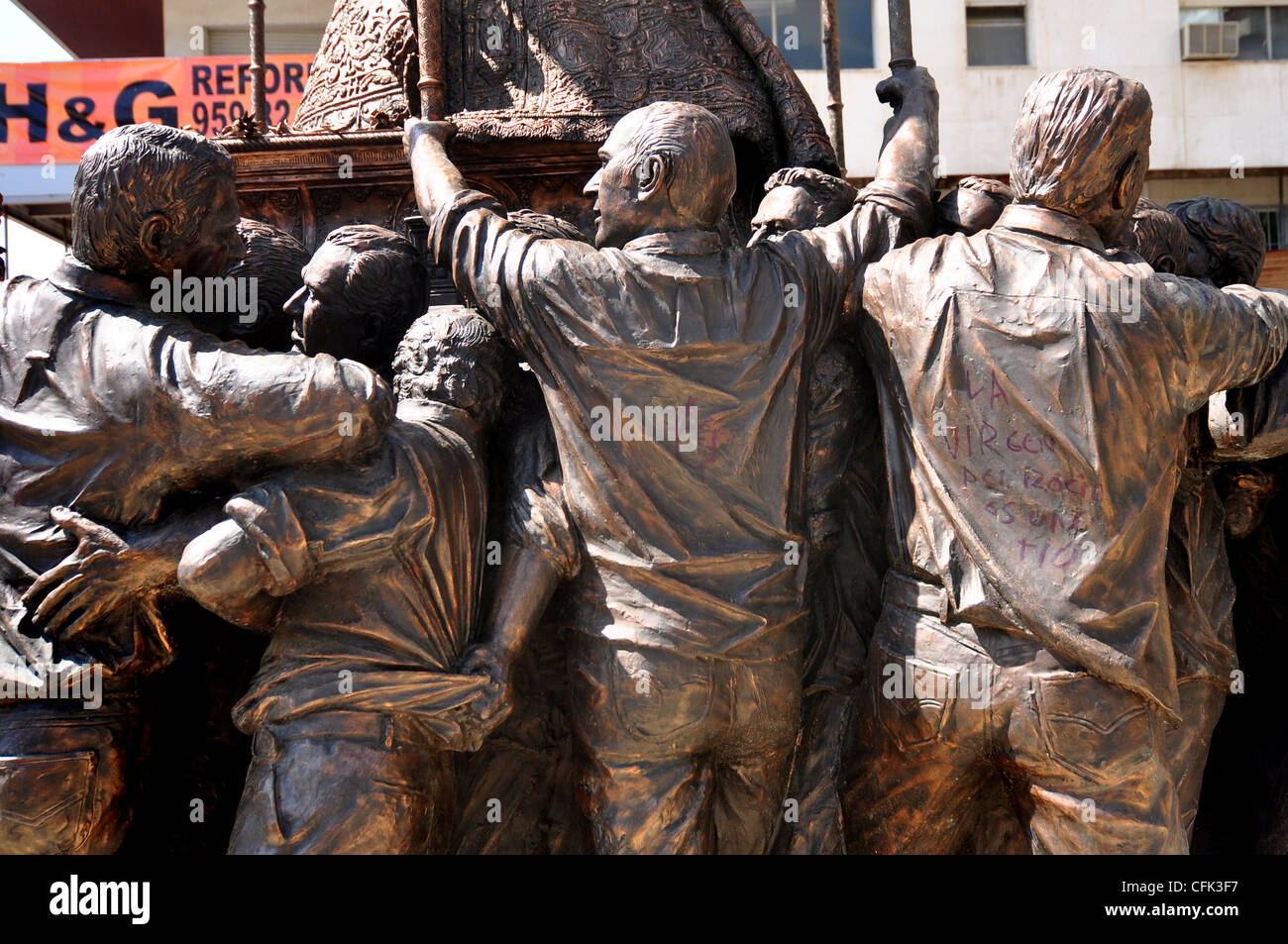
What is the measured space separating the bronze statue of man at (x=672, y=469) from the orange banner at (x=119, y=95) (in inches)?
440

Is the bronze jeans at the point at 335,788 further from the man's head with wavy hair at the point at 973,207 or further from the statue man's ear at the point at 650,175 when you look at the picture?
the man's head with wavy hair at the point at 973,207

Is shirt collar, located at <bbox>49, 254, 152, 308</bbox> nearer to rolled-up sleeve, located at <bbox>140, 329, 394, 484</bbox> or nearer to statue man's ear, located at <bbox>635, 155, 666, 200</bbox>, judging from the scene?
rolled-up sleeve, located at <bbox>140, 329, 394, 484</bbox>

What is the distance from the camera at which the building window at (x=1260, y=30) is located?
18.1 m

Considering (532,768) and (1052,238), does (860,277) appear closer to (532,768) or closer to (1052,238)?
(1052,238)

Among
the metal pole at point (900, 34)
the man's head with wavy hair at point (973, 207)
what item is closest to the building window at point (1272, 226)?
the metal pole at point (900, 34)

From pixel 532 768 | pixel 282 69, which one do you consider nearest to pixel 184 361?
pixel 532 768

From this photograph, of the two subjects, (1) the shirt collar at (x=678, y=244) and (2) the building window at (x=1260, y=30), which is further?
(2) the building window at (x=1260, y=30)

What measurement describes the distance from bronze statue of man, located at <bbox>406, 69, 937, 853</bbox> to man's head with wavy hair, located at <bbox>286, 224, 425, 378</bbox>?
40 cm

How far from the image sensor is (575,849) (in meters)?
4.38

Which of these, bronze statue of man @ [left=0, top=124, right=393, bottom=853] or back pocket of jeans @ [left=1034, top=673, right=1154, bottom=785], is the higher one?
bronze statue of man @ [left=0, top=124, right=393, bottom=853]

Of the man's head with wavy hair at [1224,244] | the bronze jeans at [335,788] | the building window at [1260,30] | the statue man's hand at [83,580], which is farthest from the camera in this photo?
the building window at [1260,30]

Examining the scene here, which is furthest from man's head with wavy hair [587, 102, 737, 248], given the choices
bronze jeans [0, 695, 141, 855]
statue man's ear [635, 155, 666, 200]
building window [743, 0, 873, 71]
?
building window [743, 0, 873, 71]

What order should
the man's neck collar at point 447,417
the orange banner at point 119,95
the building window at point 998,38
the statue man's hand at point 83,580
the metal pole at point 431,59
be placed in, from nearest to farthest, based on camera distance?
1. the statue man's hand at point 83,580
2. the man's neck collar at point 447,417
3. the metal pole at point 431,59
4. the orange banner at point 119,95
5. the building window at point 998,38

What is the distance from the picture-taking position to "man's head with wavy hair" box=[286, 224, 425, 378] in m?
4.47
